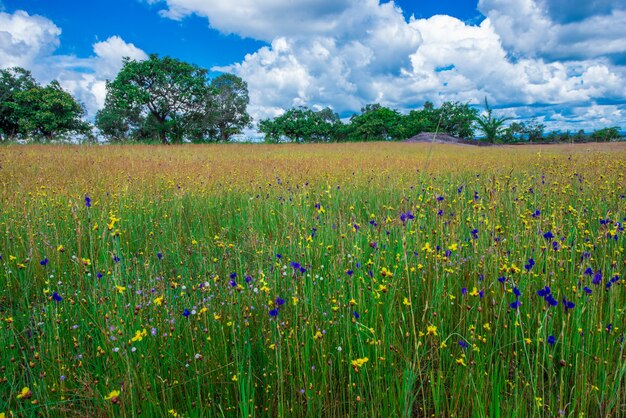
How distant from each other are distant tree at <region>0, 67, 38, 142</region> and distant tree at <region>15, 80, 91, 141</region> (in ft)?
1.90

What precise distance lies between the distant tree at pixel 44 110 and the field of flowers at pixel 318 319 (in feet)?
94.1

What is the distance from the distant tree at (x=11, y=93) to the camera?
27727 millimetres

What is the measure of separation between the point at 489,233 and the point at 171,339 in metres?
2.70

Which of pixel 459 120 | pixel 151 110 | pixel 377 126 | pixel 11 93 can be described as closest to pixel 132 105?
pixel 151 110

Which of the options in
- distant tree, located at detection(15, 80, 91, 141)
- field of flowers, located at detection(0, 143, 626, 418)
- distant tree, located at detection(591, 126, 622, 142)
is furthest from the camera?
distant tree, located at detection(591, 126, 622, 142)

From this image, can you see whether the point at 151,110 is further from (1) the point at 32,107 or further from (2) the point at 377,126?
(2) the point at 377,126

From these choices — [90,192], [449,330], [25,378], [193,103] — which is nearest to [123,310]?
[25,378]

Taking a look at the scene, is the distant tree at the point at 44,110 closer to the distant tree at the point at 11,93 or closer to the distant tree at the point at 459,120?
the distant tree at the point at 11,93

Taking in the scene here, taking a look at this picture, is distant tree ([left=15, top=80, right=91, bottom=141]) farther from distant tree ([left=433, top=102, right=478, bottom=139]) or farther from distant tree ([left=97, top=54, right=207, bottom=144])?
distant tree ([left=433, top=102, right=478, bottom=139])

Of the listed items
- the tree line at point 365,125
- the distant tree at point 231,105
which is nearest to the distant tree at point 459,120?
the tree line at point 365,125

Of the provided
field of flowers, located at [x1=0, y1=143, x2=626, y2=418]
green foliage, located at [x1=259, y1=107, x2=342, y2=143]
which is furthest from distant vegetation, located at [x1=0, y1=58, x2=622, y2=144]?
field of flowers, located at [x1=0, y1=143, x2=626, y2=418]

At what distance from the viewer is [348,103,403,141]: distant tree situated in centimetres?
4841

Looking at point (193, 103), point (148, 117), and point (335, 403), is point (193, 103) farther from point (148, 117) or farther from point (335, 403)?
point (335, 403)

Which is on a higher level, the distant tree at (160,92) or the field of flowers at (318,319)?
the distant tree at (160,92)
